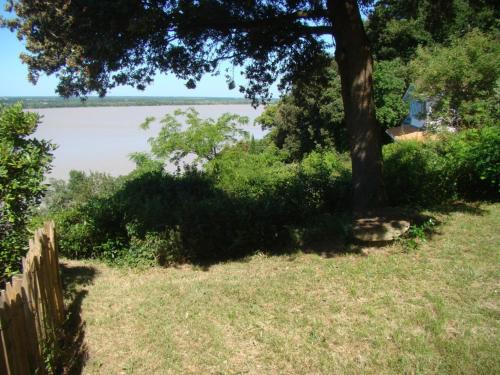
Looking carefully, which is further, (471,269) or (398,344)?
(471,269)

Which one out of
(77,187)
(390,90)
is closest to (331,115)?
(390,90)

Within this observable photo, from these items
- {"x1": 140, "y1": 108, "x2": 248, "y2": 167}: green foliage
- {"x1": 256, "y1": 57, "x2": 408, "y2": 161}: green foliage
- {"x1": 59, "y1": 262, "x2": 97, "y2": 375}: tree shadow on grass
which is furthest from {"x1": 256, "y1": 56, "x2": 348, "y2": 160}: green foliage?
{"x1": 59, "y1": 262, "x2": 97, "y2": 375}: tree shadow on grass

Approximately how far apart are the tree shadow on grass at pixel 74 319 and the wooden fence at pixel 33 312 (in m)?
0.20

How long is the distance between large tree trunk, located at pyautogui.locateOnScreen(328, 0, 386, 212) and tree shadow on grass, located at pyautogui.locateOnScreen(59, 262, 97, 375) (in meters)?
4.77

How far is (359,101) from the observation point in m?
7.03

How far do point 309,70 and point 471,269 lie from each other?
526 cm

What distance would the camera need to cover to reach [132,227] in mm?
7332

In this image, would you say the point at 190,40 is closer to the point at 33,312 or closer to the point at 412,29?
the point at 33,312

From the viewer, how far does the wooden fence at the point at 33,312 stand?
3041mm

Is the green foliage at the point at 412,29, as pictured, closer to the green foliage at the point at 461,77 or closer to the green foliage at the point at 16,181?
the green foliage at the point at 461,77

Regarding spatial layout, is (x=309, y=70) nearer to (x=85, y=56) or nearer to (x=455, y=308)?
(x=85, y=56)

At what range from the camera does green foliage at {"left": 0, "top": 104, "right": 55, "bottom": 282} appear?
5.01m

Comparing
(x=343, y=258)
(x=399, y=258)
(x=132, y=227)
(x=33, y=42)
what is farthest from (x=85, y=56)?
(x=399, y=258)

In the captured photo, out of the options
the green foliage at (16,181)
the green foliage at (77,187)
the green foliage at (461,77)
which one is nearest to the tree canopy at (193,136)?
the green foliage at (77,187)
